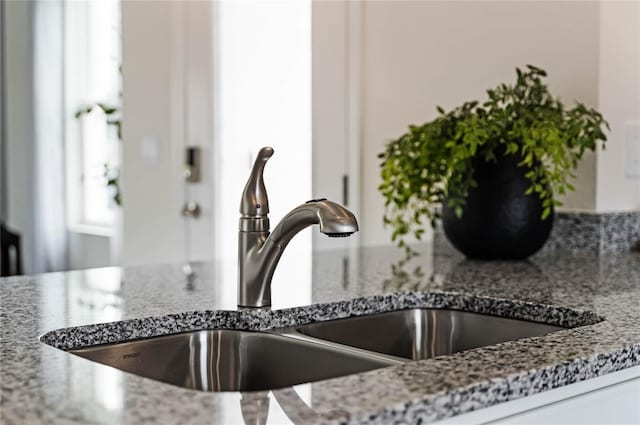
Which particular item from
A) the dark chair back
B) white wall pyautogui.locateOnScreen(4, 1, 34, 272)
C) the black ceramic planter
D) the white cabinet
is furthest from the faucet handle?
white wall pyautogui.locateOnScreen(4, 1, 34, 272)

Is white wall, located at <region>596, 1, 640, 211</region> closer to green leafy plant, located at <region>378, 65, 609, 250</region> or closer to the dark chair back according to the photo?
green leafy plant, located at <region>378, 65, 609, 250</region>

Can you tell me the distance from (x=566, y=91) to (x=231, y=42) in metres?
1.53

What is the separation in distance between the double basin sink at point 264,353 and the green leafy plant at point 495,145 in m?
0.48

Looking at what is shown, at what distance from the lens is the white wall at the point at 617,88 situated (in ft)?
6.63

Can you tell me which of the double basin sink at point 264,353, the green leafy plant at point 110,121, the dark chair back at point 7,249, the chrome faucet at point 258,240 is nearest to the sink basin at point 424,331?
the double basin sink at point 264,353

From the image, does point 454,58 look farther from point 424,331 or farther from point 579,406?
point 579,406

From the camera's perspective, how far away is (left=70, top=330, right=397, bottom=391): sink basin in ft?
3.77

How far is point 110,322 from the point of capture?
1164 mm

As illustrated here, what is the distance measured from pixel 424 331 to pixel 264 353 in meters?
0.32

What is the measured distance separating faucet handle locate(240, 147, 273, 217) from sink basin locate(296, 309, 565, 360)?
192 mm

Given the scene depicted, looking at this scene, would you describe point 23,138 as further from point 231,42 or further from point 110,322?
point 110,322

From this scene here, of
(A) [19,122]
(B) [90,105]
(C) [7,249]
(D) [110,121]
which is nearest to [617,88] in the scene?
(D) [110,121]

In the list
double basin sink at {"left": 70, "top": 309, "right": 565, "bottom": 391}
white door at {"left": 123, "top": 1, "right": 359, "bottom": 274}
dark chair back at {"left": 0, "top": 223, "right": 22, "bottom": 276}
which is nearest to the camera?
double basin sink at {"left": 70, "top": 309, "right": 565, "bottom": 391}

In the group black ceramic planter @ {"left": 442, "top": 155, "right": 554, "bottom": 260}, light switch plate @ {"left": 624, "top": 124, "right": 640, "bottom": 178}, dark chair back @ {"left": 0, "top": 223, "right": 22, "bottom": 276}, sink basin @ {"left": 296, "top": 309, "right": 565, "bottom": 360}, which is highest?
light switch plate @ {"left": 624, "top": 124, "right": 640, "bottom": 178}
